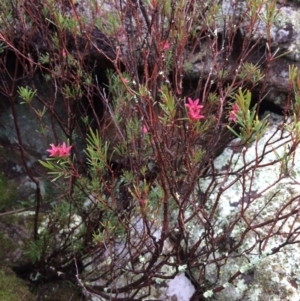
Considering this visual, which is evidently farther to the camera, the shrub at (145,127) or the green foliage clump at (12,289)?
the green foliage clump at (12,289)

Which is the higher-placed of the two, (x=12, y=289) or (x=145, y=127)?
(x=145, y=127)

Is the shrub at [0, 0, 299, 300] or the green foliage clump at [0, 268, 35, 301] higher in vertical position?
the shrub at [0, 0, 299, 300]

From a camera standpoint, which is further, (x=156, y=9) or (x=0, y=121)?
(x=0, y=121)

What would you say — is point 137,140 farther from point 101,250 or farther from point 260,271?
point 260,271

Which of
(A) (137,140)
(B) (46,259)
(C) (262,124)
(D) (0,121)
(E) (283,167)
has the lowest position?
(B) (46,259)

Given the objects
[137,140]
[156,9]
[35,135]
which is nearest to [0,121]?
[35,135]

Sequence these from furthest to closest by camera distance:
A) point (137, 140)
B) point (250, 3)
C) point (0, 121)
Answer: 1. point (0, 121)
2. point (137, 140)
3. point (250, 3)

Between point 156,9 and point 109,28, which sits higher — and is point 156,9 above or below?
above

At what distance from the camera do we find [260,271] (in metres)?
2.25

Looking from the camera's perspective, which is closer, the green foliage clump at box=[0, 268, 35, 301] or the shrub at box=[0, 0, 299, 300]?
the shrub at box=[0, 0, 299, 300]

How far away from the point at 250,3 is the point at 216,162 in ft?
4.04

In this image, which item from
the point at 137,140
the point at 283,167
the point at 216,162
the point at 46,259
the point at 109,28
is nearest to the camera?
the point at 283,167

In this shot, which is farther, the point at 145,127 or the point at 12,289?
the point at 12,289

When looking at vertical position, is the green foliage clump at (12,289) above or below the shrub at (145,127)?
below
